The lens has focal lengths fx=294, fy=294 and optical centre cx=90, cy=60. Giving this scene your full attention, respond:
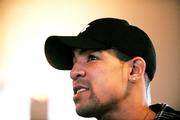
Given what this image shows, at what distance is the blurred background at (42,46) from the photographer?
1.90 meters

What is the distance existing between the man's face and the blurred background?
1023mm

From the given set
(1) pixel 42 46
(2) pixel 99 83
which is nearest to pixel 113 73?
(2) pixel 99 83

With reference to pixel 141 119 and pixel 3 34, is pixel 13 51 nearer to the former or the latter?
pixel 3 34

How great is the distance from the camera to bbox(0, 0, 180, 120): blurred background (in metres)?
1.90

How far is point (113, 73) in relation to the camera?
35.1 inches

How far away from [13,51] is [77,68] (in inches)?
44.7

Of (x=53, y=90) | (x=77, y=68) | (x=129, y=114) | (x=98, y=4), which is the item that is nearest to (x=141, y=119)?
(x=129, y=114)

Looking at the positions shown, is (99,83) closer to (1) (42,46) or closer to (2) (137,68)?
(2) (137,68)

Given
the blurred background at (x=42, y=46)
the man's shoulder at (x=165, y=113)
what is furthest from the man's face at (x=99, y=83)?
the blurred background at (x=42, y=46)

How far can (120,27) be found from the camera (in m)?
0.92

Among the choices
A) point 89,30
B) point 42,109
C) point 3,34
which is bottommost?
point 42,109

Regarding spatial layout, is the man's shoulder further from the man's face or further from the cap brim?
the cap brim

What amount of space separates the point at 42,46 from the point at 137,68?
1140 millimetres

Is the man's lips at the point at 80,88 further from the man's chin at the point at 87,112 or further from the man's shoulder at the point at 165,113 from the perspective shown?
the man's shoulder at the point at 165,113
